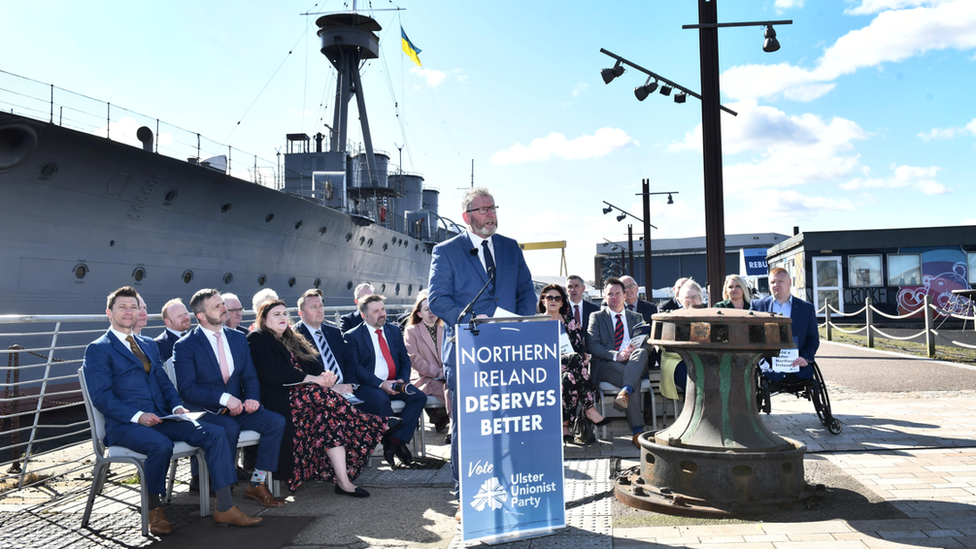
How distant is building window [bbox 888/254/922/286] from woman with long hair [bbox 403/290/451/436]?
26.2m

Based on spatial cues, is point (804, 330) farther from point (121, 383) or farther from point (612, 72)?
point (121, 383)

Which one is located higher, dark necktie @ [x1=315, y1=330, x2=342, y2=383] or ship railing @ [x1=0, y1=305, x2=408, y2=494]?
dark necktie @ [x1=315, y1=330, x2=342, y2=383]

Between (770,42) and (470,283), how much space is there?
6684 millimetres

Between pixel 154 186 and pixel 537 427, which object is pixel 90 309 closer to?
pixel 154 186

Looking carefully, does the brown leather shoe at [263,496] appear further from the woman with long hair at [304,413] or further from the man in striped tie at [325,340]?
the man in striped tie at [325,340]

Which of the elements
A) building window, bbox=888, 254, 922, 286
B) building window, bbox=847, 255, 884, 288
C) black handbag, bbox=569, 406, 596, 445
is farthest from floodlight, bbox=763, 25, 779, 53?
building window, bbox=888, 254, 922, 286

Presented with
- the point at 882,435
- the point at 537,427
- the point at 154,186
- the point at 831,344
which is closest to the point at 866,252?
the point at 831,344

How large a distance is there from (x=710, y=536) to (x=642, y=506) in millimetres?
654

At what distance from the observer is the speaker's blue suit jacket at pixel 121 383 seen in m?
4.19

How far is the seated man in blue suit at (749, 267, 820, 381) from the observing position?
21.1 ft

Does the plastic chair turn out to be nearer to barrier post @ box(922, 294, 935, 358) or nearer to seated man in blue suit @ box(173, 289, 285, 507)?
seated man in blue suit @ box(173, 289, 285, 507)

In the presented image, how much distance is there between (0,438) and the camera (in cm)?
771

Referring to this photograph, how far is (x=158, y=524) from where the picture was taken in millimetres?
4051

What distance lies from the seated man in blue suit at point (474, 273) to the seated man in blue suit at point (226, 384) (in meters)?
1.57
